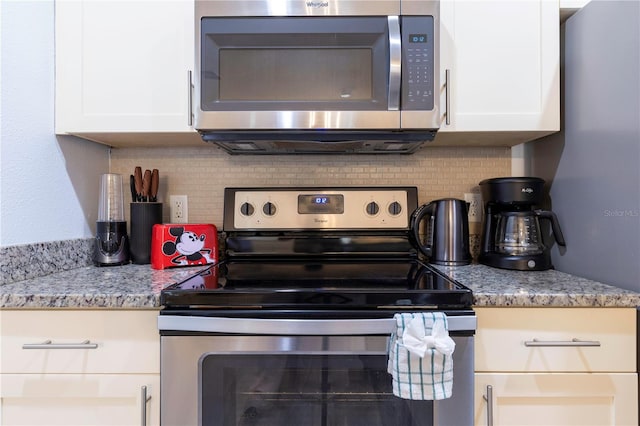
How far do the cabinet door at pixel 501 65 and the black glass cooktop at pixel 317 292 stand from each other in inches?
22.1

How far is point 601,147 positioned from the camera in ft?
3.51

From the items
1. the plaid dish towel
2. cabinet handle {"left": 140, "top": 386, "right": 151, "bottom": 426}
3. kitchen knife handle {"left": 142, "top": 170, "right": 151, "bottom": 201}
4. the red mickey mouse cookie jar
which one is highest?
kitchen knife handle {"left": 142, "top": 170, "right": 151, "bottom": 201}

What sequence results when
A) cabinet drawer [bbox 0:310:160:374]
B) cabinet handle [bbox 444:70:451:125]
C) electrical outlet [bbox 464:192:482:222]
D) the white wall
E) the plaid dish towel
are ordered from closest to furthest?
1. the plaid dish towel
2. cabinet drawer [bbox 0:310:160:374]
3. the white wall
4. cabinet handle [bbox 444:70:451:125]
5. electrical outlet [bbox 464:192:482:222]

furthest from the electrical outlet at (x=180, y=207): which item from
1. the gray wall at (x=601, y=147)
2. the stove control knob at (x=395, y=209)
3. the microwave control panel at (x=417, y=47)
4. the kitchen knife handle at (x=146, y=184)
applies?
the gray wall at (x=601, y=147)

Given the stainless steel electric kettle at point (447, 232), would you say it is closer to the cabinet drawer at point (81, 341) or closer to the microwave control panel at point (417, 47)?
the microwave control panel at point (417, 47)

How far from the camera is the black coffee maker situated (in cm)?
122

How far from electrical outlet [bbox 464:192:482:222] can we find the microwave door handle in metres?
0.62

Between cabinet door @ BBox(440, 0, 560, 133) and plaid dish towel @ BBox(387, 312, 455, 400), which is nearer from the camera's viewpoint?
plaid dish towel @ BBox(387, 312, 455, 400)

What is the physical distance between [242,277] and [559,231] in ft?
3.47

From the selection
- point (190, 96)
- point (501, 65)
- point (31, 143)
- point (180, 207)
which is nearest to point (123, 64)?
point (190, 96)

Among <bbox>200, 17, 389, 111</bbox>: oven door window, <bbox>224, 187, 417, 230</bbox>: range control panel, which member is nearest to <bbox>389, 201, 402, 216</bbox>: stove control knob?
<bbox>224, 187, 417, 230</bbox>: range control panel

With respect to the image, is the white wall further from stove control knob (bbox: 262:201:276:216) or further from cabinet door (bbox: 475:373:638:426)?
cabinet door (bbox: 475:373:638:426)

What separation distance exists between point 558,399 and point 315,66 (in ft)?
3.75

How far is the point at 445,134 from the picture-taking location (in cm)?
127
